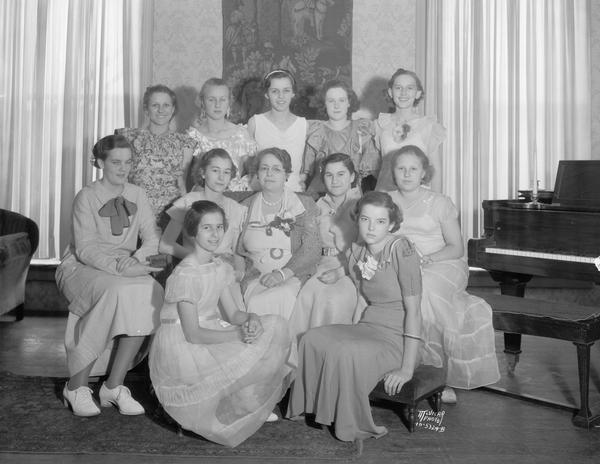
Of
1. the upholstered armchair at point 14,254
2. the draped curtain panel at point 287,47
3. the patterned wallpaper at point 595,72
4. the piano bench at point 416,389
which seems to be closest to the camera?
the piano bench at point 416,389

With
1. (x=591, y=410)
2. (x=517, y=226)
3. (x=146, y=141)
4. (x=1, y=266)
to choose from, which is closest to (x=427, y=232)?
(x=517, y=226)

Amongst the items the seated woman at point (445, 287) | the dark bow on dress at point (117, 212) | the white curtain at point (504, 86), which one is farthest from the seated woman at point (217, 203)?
the white curtain at point (504, 86)

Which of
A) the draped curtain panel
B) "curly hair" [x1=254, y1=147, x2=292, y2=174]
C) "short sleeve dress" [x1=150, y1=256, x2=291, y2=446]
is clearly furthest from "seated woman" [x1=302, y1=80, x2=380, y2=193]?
the draped curtain panel

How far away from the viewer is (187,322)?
2930 mm

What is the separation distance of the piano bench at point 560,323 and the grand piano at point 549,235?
0.90ft

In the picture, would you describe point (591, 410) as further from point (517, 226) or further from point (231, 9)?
point (231, 9)

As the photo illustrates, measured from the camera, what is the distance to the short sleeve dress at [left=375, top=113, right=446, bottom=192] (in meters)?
4.27

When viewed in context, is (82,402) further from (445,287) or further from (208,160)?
(445,287)

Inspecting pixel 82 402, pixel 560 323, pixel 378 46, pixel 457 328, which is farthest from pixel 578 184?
pixel 82 402

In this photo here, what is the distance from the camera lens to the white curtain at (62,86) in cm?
600

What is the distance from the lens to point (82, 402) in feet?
10.6

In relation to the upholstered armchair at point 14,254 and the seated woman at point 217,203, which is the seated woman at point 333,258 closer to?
the seated woman at point 217,203

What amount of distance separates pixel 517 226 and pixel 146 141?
7.36 feet

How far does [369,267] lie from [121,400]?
4.28 ft
